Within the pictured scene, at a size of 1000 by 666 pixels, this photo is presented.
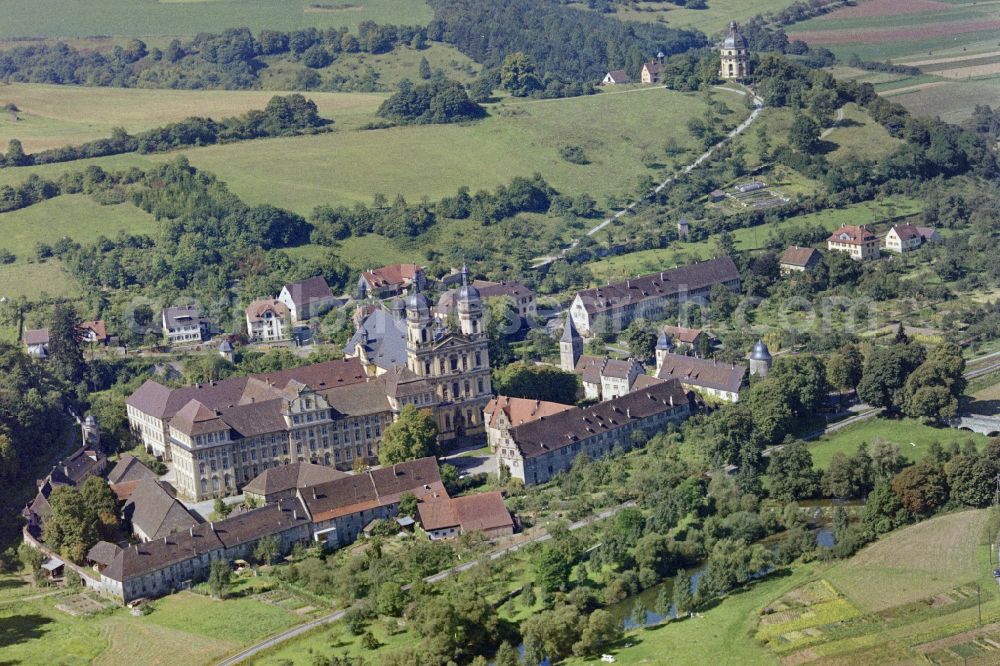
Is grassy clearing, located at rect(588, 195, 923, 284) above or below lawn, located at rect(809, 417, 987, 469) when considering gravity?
above

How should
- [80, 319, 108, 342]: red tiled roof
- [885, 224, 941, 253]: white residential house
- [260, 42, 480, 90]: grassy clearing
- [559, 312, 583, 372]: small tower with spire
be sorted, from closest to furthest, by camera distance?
[559, 312, 583, 372]: small tower with spire
[80, 319, 108, 342]: red tiled roof
[885, 224, 941, 253]: white residential house
[260, 42, 480, 90]: grassy clearing

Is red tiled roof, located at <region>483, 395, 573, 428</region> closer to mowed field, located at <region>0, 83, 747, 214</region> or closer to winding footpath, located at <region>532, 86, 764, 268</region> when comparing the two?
winding footpath, located at <region>532, 86, 764, 268</region>

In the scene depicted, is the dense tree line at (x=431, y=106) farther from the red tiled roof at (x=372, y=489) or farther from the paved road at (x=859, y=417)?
the red tiled roof at (x=372, y=489)

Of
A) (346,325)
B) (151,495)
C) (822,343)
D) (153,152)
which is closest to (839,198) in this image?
(822,343)

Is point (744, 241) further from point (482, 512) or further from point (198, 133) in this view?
point (482, 512)

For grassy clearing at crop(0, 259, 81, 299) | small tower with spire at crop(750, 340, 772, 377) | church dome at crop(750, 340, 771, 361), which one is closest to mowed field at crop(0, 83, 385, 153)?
grassy clearing at crop(0, 259, 81, 299)

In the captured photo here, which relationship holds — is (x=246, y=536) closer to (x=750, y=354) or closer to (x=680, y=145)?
(x=750, y=354)

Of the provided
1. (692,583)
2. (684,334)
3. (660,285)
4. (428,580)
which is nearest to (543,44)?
(660,285)
